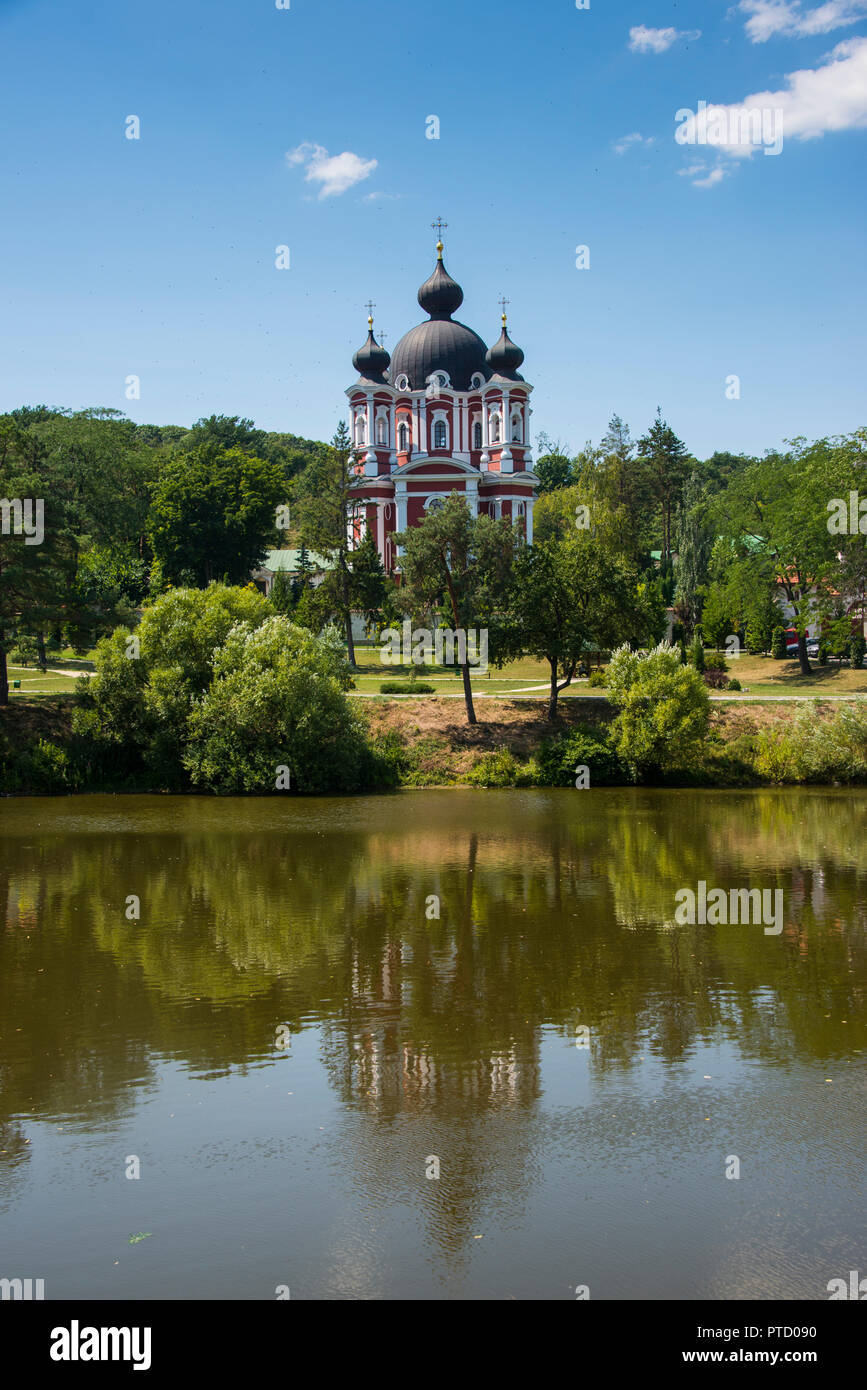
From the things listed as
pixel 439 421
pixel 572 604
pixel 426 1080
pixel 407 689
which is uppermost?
pixel 439 421

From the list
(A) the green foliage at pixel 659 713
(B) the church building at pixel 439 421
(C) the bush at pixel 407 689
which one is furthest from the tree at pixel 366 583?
(A) the green foliage at pixel 659 713

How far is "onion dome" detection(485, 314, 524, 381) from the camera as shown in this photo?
66.3 metres

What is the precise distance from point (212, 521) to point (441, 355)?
17.7 m

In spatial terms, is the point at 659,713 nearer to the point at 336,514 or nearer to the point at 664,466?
the point at 336,514

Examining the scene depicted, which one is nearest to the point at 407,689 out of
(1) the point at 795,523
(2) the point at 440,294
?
(1) the point at 795,523

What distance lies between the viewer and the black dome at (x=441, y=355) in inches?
2694

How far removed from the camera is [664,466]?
260 ft

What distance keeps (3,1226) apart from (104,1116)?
2.16 metres

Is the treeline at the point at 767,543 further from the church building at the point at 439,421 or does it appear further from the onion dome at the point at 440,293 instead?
the onion dome at the point at 440,293

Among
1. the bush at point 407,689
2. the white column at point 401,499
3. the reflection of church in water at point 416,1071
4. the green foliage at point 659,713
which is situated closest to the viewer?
the reflection of church in water at point 416,1071

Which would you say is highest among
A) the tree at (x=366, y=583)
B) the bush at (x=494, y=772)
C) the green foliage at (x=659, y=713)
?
the tree at (x=366, y=583)

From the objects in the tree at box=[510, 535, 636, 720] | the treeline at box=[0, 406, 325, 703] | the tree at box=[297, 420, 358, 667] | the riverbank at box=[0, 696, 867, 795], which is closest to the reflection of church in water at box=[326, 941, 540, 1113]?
the riverbank at box=[0, 696, 867, 795]

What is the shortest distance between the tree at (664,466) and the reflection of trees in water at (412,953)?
53430 millimetres

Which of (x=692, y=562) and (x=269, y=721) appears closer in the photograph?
(x=269, y=721)
